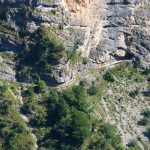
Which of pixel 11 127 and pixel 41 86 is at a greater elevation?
pixel 41 86

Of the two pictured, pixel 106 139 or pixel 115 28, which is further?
pixel 115 28

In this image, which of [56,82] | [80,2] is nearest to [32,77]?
[56,82]

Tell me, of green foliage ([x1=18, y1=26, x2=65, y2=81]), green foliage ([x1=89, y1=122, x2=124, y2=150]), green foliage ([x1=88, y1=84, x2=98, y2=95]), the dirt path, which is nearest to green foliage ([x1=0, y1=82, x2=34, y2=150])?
green foliage ([x1=18, y1=26, x2=65, y2=81])

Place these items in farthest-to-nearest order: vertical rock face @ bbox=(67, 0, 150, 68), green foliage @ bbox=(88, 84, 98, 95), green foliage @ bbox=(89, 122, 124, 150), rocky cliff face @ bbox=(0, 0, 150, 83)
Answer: vertical rock face @ bbox=(67, 0, 150, 68)
green foliage @ bbox=(88, 84, 98, 95)
rocky cliff face @ bbox=(0, 0, 150, 83)
green foliage @ bbox=(89, 122, 124, 150)

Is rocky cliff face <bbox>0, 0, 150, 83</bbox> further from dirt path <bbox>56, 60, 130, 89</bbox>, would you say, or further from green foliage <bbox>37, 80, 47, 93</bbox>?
green foliage <bbox>37, 80, 47, 93</bbox>

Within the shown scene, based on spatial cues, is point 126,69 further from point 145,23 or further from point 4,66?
point 4,66

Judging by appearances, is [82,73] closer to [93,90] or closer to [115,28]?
[93,90]

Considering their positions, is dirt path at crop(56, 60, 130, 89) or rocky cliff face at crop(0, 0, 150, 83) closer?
rocky cliff face at crop(0, 0, 150, 83)

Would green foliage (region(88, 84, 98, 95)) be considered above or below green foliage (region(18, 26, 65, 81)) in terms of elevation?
below

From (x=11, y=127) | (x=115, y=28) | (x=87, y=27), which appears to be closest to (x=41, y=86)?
(x=11, y=127)
